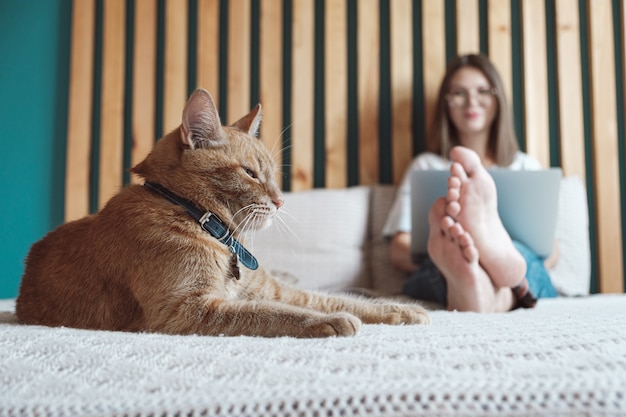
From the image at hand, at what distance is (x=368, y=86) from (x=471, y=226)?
114 centimetres

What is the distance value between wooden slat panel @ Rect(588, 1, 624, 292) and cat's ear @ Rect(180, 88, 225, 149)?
169 centimetres

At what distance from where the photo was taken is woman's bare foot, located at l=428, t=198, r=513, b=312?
1.11 metres

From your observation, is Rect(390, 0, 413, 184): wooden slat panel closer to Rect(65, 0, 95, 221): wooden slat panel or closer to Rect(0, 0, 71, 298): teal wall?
Rect(65, 0, 95, 221): wooden slat panel

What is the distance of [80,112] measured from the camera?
7.11 feet

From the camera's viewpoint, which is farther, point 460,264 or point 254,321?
point 460,264

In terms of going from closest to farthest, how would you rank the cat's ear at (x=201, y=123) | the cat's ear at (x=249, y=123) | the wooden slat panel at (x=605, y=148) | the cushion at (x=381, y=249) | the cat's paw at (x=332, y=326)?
the cat's paw at (x=332, y=326)
the cat's ear at (x=201, y=123)
the cat's ear at (x=249, y=123)
the cushion at (x=381, y=249)
the wooden slat panel at (x=605, y=148)

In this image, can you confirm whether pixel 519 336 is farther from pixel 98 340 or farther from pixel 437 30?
pixel 437 30

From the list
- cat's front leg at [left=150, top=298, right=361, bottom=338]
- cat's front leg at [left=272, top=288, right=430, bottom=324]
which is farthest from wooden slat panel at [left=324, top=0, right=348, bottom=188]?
cat's front leg at [left=150, top=298, right=361, bottom=338]

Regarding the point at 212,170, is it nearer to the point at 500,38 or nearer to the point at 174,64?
the point at 174,64

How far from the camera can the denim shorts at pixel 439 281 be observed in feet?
4.33

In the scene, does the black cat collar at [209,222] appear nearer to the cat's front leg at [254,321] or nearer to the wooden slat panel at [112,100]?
the cat's front leg at [254,321]

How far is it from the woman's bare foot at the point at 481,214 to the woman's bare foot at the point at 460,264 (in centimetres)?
2

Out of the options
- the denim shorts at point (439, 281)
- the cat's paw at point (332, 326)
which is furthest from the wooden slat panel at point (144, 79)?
the cat's paw at point (332, 326)

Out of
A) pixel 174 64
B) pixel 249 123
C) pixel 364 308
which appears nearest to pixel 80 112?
pixel 174 64
